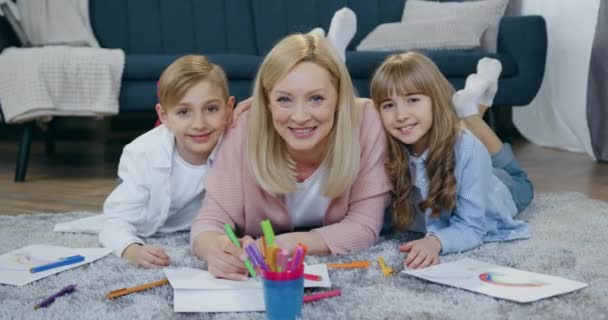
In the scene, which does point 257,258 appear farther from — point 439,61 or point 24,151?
point 439,61

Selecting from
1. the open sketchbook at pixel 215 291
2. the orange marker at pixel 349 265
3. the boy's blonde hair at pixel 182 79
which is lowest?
the orange marker at pixel 349 265

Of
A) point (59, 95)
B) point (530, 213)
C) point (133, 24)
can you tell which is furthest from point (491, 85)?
point (133, 24)

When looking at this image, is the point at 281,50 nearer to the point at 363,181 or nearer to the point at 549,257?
the point at 363,181

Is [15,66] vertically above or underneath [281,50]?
underneath

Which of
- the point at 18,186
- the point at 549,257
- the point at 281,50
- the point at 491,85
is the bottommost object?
the point at 18,186

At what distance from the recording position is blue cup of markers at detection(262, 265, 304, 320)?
966 mm

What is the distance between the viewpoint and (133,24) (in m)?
3.10

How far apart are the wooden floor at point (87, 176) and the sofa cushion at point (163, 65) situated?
1.31ft

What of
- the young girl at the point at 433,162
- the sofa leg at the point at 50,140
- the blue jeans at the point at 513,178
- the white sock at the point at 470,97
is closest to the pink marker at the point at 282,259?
the young girl at the point at 433,162

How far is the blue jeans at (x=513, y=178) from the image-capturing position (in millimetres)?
1777

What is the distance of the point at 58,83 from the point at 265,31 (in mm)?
1097

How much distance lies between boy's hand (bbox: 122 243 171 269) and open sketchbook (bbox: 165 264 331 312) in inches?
3.1

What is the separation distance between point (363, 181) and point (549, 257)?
1.29ft

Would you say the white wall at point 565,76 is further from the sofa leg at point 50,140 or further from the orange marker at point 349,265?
the sofa leg at point 50,140
